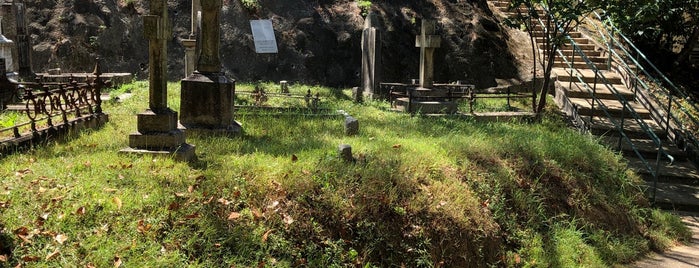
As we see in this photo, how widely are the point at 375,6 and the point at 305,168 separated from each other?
15.0 m

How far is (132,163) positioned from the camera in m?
6.39

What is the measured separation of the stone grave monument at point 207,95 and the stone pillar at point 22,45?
9.67m

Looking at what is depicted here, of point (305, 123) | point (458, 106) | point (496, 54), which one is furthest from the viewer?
point (496, 54)

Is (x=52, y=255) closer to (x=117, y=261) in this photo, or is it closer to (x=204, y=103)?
(x=117, y=261)

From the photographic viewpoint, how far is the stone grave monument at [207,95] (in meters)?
8.53

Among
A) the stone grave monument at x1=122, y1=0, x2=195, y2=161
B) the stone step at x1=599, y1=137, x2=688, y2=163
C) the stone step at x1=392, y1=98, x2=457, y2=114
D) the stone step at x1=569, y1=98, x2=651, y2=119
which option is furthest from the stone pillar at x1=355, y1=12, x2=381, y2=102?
the stone grave monument at x1=122, y1=0, x2=195, y2=161

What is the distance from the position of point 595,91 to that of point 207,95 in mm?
9162

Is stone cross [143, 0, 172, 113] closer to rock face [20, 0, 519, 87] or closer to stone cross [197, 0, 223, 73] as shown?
stone cross [197, 0, 223, 73]

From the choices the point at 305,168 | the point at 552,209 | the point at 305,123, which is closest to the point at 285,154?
the point at 305,168

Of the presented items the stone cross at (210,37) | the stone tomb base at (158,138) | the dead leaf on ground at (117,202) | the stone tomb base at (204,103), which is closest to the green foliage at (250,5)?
the stone cross at (210,37)

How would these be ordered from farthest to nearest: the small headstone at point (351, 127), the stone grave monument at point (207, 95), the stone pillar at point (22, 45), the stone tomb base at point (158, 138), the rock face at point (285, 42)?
the rock face at point (285, 42) → the stone pillar at point (22, 45) → the small headstone at point (351, 127) → the stone grave monument at point (207, 95) → the stone tomb base at point (158, 138)

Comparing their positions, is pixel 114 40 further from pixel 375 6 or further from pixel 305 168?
pixel 305 168

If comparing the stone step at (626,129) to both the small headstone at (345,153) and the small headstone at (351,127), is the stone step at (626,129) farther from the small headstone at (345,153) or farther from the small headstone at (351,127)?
the small headstone at (345,153)

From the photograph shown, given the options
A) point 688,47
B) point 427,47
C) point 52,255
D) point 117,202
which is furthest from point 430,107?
point 52,255
